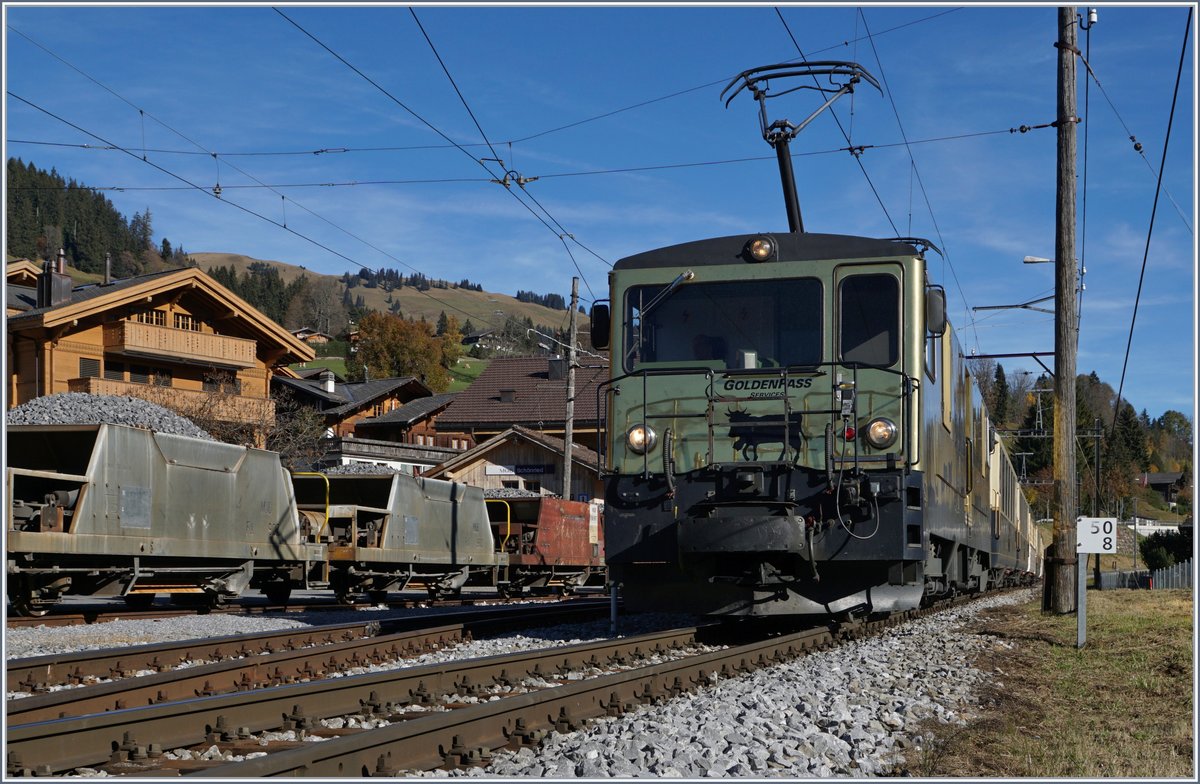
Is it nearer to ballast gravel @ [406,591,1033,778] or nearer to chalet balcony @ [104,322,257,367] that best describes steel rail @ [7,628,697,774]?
ballast gravel @ [406,591,1033,778]

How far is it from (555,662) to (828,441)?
300cm

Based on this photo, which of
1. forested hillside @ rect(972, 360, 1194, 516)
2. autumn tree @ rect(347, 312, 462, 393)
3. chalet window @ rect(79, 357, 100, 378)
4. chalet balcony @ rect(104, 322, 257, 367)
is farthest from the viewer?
autumn tree @ rect(347, 312, 462, 393)

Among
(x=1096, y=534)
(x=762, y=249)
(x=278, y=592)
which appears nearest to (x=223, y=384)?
(x=278, y=592)

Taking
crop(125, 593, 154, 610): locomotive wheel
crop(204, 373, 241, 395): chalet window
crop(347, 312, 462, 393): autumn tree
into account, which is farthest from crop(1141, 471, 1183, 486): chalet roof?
crop(125, 593, 154, 610): locomotive wheel

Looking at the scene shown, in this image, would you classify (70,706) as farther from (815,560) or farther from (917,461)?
(917,461)

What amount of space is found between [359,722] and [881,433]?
5.36 meters

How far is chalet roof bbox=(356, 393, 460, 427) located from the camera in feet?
203

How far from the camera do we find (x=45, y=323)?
125 ft

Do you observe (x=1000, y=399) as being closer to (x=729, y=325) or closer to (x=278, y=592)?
(x=278, y=592)

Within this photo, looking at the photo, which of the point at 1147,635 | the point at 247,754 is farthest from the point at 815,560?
the point at 247,754

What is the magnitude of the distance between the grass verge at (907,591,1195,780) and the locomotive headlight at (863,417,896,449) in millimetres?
1972

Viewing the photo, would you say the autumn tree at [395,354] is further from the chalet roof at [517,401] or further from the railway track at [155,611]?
the railway track at [155,611]

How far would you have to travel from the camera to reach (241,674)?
8.27 metres

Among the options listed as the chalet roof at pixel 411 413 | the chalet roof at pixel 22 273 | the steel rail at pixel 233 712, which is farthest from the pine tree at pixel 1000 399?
the steel rail at pixel 233 712
